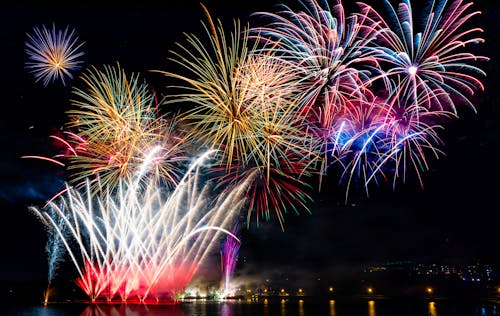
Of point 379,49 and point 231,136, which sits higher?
point 379,49

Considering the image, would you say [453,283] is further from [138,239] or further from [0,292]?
[0,292]

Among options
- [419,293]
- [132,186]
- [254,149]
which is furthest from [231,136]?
[419,293]

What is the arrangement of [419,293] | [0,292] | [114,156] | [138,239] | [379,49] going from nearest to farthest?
1. [379,49]
2. [114,156]
3. [138,239]
4. [0,292]
5. [419,293]

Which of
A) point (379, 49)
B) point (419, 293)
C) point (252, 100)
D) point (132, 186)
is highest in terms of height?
point (379, 49)

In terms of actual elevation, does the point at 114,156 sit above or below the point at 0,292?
above

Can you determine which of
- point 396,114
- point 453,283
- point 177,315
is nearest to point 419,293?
point 453,283

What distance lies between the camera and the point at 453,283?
10700 centimetres

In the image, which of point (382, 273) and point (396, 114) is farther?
point (382, 273)

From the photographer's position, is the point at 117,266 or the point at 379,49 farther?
the point at 117,266

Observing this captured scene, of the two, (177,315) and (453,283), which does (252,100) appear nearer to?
(177,315)

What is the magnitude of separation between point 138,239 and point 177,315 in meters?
14.5

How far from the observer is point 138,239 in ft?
101

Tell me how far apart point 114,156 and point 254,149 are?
26.8ft

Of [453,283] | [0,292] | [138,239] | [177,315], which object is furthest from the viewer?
[453,283]
